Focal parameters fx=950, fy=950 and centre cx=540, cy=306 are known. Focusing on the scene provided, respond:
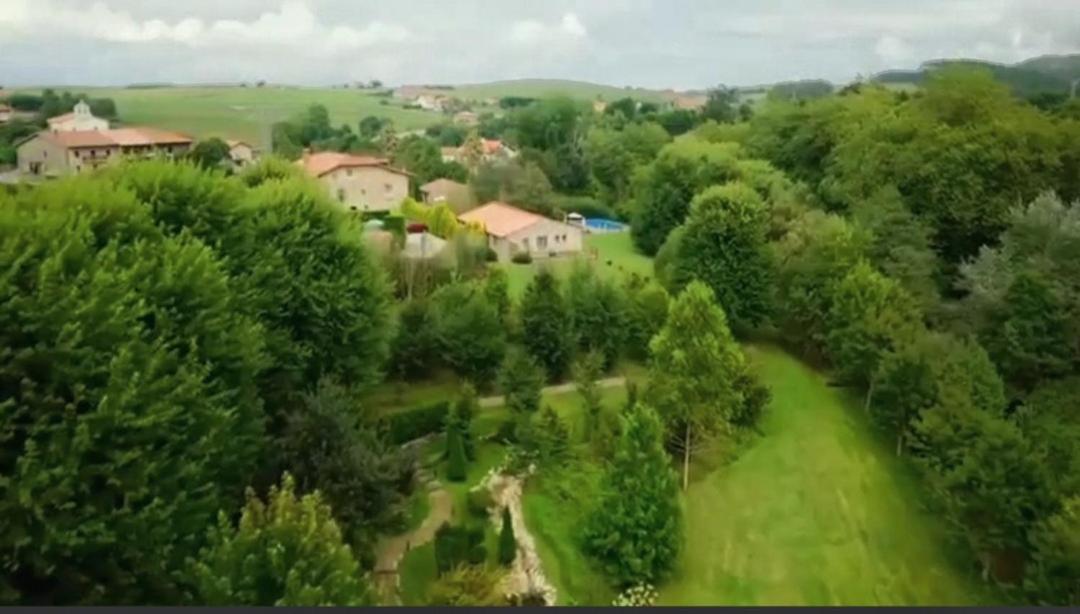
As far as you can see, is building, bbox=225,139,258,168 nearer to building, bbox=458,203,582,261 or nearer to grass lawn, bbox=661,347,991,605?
building, bbox=458,203,582,261

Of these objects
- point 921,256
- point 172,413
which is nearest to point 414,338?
point 172,413

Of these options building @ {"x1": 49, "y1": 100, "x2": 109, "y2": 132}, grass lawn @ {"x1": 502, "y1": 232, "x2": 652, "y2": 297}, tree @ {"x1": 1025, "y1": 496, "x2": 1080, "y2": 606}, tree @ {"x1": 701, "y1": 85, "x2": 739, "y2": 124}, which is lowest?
tree @ {"x1": 1025, "y1": 496, "x2": 1080, "y2": 606}

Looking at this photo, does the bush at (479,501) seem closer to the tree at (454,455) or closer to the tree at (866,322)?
the tree at (454,455)

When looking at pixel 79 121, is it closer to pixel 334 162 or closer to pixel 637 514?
pixel 334 162

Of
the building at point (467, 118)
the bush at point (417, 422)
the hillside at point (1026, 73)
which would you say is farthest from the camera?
the bush at point (417, 422)

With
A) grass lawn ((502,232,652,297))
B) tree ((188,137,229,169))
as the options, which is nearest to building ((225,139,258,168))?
tree ((188,137,229,169))

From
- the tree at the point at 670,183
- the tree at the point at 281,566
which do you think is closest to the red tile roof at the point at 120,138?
the tree at the point at 281,566

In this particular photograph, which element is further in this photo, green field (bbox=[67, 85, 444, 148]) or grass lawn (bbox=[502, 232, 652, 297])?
grass lawn (bbox=[502, 232, 652, 297])
